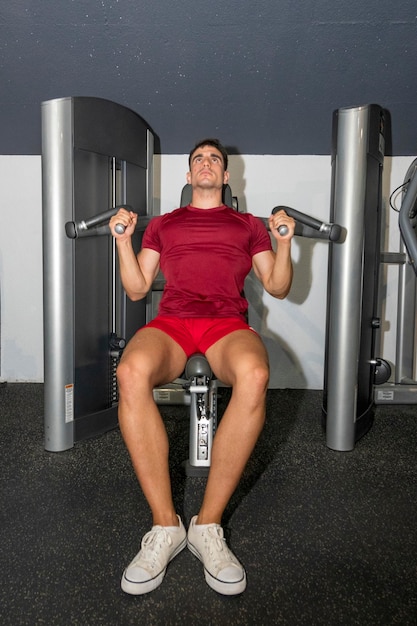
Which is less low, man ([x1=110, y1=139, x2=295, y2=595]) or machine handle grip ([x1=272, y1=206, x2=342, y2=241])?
machine handle grip ([x1=272, y1=206, x2=342, y2=241])

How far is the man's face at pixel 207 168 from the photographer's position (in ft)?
6.52

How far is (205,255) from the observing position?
1930 millimetres

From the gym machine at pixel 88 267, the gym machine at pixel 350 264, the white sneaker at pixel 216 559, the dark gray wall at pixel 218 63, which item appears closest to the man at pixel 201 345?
the white sneaker at pixel 216 559

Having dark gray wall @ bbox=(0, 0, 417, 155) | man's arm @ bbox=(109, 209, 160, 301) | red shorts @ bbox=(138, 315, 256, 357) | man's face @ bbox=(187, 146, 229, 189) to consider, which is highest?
dark gray wall @ bbox=(0, 0, 417, 155)

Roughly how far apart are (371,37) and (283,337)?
5.28 feet

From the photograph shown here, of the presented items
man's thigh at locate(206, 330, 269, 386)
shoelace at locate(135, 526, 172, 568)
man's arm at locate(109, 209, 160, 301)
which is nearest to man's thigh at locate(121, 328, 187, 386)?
man's thigh at locate(206, 330, 269, 386)

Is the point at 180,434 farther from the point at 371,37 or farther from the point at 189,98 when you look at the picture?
the point at 371,37

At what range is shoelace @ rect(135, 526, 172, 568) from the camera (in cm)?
141

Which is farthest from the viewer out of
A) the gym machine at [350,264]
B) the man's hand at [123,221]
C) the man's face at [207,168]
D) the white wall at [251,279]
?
the white wall at [251,279]

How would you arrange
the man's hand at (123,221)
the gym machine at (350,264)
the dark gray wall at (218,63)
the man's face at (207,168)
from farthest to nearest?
the dark gray wall at (218,63) < the gym machine at (350,264) < the man's face at (207,168) < the man's hand at (123,221)

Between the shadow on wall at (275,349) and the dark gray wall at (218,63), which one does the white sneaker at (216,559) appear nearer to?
the shadow on wall at (275,349)

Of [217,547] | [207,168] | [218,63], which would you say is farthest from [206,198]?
[217,547]

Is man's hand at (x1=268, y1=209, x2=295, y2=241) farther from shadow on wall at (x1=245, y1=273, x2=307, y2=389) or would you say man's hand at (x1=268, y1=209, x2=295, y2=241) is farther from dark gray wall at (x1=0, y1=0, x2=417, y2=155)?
shadow on wall at (x1=245, y1=273, x2=307, y2=389)

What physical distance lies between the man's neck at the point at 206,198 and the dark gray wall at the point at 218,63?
86 cm
